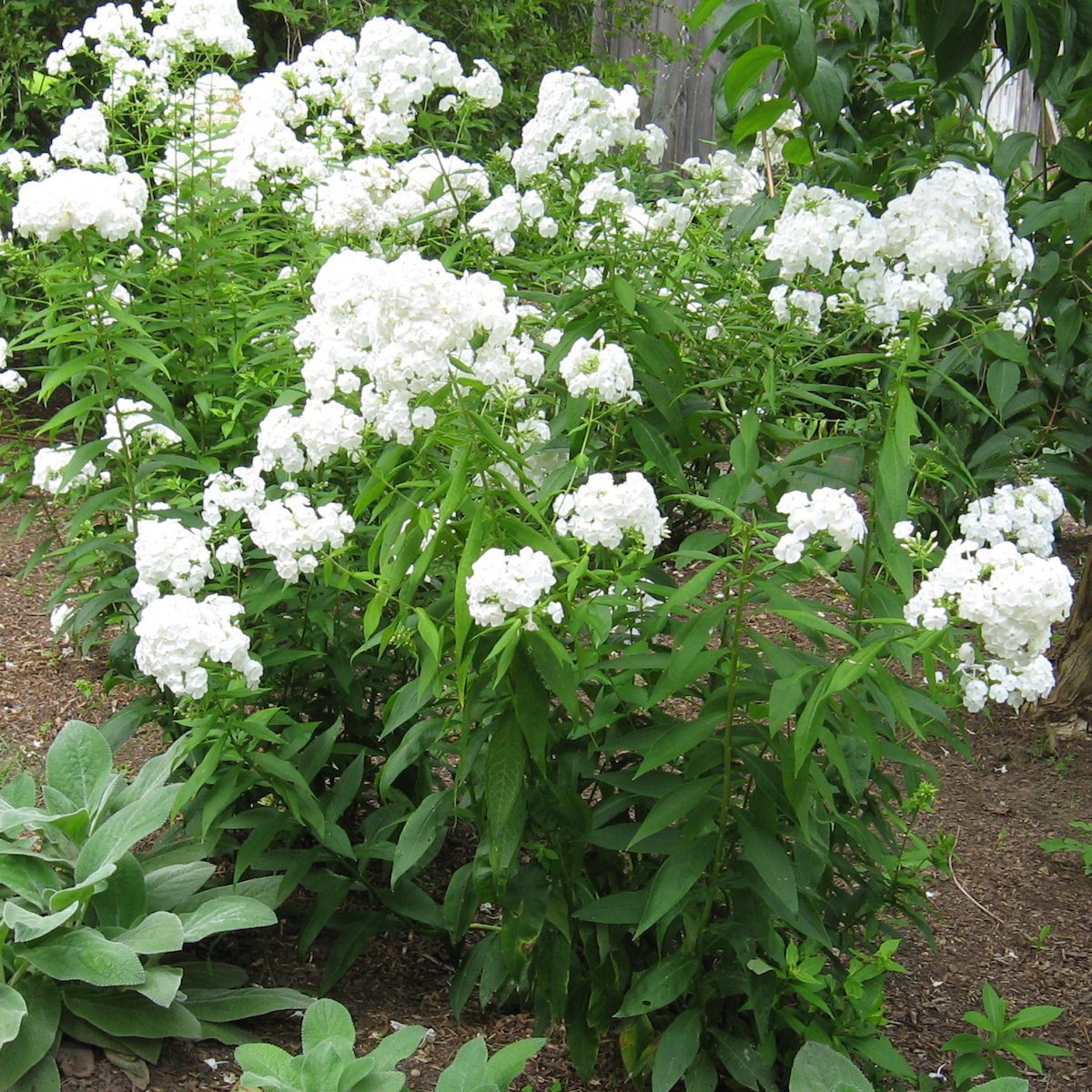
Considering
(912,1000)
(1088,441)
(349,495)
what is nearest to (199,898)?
(349,495)

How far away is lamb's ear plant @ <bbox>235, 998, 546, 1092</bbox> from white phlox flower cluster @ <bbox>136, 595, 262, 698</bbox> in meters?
0.66

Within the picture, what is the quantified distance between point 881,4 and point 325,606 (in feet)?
6.46

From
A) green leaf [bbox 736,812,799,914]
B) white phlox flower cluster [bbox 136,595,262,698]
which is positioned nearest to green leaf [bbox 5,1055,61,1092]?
white phlox flower cluster [bbox 136,595,262,698]

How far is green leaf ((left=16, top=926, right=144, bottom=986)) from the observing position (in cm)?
236

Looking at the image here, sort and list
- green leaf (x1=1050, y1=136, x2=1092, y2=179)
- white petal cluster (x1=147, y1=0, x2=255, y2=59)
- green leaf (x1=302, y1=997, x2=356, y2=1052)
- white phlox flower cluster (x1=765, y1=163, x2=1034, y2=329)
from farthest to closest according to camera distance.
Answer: white petal cluster (x1=147, y1=0, x2=255, y2=59) < green leaf (x1=1050, y1=136, x2=1092, y2=179) < green leaf (x1=302, y1=997, x2=356, y2=1052) < white phlox flower cluster (x1=765, y1=163, x2=1034, y2=329)

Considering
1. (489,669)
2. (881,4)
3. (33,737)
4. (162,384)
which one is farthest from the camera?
(33,737)

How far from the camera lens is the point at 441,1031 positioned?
2.73m

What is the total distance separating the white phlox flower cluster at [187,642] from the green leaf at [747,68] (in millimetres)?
1258

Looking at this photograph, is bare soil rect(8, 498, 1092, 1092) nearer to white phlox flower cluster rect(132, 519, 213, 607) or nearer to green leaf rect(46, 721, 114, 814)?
green leaf rect(46, 721, 114, 814)

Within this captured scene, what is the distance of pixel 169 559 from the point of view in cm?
239

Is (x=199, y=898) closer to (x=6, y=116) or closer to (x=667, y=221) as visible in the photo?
(x=667, y=221)

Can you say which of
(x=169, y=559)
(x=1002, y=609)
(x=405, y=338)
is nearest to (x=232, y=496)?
(x=169, y=559)

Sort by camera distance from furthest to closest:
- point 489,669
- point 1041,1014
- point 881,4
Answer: point 881,4, point 1041,1014, point 489,669

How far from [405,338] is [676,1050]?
1432 millimetres
